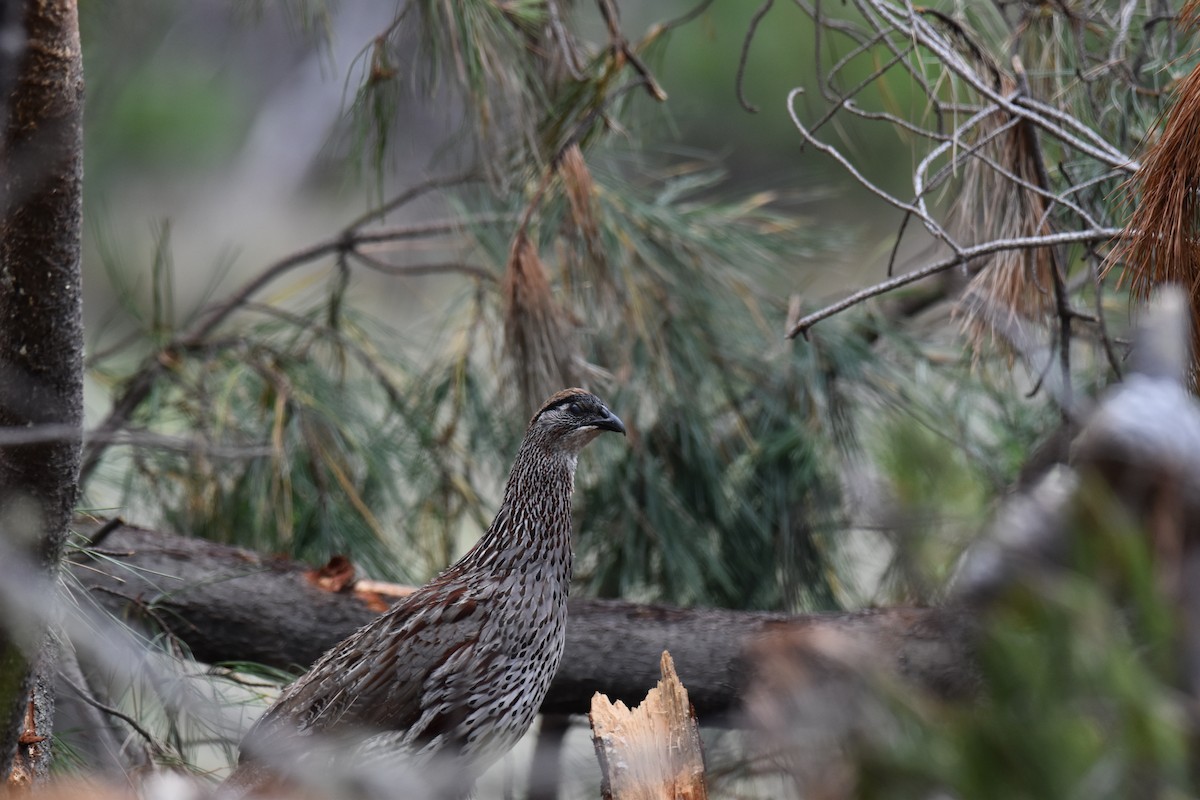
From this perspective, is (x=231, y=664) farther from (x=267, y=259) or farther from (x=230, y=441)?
(x=267, y=259)

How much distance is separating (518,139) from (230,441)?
898 millimetres

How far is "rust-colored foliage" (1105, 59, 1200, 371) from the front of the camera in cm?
149

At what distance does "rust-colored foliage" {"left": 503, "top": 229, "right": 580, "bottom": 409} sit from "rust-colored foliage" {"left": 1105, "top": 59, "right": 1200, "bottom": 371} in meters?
1.02

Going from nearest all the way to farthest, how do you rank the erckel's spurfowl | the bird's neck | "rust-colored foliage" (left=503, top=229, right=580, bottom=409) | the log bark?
1. the erckel's spurfowl
2. the bird's neck
3. the log bark
4. "rust-colored foliage" (left=503, top=229, right=580, bottom=409)

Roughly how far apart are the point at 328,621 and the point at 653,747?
0.89m

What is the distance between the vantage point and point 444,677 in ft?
5.68

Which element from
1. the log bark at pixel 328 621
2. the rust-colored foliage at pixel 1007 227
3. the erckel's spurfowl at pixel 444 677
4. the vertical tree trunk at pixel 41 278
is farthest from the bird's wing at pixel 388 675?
the rust-colored foliage at pixel 1007 227

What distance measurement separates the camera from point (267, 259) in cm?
631

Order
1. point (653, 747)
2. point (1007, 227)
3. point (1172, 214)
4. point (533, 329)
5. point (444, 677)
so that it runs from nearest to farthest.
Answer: point (653, 747) → point (1172, 214) → point (444, 677) → point (1007, 227) → point (533, 329)

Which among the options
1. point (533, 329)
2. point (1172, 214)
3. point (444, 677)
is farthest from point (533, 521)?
point (1172, 214)

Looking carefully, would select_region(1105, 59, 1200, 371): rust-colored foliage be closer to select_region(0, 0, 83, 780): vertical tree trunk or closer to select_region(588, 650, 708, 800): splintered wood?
select_region(588, 650, 708, 800): splintered wood

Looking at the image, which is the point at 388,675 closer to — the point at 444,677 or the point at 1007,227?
the point at 444,677

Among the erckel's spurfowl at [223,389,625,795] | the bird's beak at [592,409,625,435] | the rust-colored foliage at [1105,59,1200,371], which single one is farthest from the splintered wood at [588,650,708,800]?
the rust-colored foliage at [1105,59,1200,371]

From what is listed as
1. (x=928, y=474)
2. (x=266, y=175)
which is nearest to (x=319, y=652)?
(x=928, y=474)
